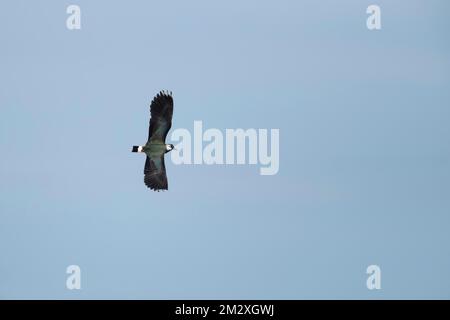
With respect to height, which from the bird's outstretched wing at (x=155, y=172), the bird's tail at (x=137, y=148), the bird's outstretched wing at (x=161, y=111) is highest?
the bird's outstretched wing at (x=161, y=111)

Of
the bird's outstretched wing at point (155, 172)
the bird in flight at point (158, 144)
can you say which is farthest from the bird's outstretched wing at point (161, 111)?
the bird's outstretched wing at point (155, 172)

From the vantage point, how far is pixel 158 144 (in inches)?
1241

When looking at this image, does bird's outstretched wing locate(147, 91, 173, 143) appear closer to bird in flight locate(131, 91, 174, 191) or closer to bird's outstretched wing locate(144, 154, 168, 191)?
bird in flight locate(131, 91, 174, 191)

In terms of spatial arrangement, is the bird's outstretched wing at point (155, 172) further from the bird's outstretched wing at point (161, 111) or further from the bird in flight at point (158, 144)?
the bird's outstretched wing at point (161, 111)

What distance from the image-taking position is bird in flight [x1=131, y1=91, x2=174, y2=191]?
31047 millimetres

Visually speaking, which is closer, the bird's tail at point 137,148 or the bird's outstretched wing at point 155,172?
the bird's tail at point 137,148

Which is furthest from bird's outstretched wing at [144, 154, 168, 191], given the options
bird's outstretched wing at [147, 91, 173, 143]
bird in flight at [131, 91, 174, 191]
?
bird's outstretched wing at [147, 91, 173, 143]

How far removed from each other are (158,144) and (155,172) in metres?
0.70

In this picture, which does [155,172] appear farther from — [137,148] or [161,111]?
[161,111]

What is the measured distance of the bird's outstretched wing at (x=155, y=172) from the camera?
103 ft

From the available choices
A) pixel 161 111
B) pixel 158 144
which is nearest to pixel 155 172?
pixel 158 144

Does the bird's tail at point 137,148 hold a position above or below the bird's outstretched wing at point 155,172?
above
